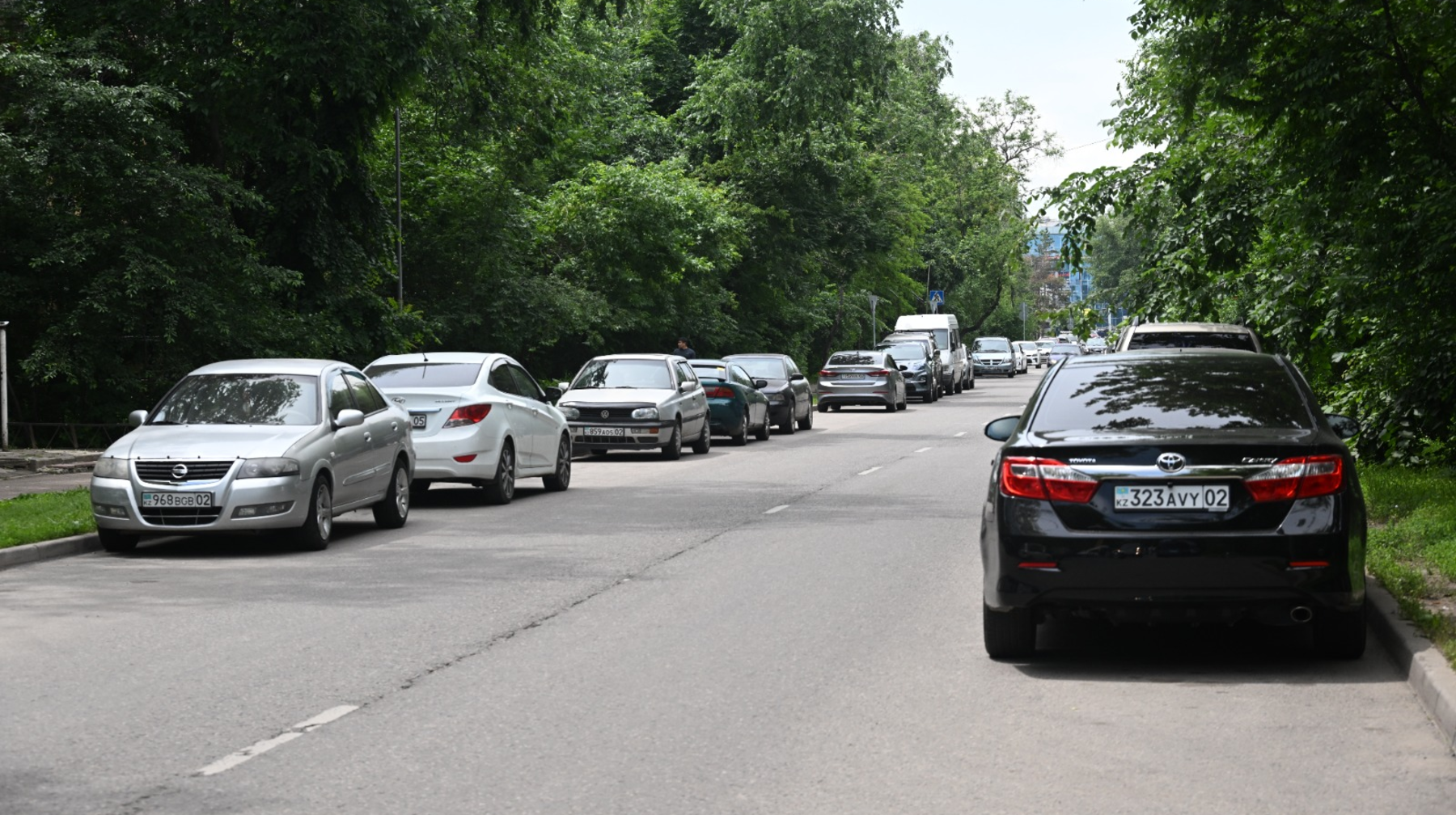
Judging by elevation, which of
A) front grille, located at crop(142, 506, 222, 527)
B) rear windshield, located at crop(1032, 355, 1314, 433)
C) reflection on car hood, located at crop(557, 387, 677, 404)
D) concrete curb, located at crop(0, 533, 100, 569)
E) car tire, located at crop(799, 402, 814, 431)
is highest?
rear windshield, located at crop(1032, 355, 1314, 433)

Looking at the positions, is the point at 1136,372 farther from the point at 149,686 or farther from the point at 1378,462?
the point at 1378,462

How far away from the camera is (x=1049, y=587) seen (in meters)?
8.09

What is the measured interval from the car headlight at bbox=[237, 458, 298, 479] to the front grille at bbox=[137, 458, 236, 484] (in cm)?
11

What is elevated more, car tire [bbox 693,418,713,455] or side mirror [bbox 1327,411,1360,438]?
side mirror [bbox 1327,411,1360,438]

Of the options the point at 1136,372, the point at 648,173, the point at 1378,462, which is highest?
the point at 648,173

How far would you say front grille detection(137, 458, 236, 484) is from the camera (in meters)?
13.4

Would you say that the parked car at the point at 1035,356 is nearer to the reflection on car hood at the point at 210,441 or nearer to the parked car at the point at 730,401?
the parked car at the point at 730,401

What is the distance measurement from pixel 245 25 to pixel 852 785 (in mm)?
19004

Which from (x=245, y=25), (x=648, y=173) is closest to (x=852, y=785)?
(x=245, y=25)

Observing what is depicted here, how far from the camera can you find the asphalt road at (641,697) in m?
6.00

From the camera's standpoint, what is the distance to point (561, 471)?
19953 mm

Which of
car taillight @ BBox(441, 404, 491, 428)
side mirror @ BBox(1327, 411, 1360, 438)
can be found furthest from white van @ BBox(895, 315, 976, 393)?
side mirror @ BBox(1327, 411, 1360, 438)

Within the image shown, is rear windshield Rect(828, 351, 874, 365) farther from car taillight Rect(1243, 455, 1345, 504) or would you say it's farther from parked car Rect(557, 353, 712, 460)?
car taillight Rect(1243, 455, 1345, 504)

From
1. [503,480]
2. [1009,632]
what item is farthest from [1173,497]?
[503,480]
